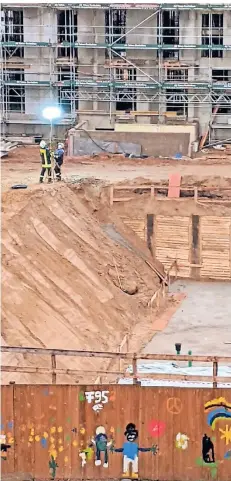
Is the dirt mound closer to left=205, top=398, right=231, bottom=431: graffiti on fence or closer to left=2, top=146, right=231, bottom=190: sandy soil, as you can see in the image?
left=2, top=146, right=231, bottom=190: sandy soil

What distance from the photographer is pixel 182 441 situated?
56.2 ft

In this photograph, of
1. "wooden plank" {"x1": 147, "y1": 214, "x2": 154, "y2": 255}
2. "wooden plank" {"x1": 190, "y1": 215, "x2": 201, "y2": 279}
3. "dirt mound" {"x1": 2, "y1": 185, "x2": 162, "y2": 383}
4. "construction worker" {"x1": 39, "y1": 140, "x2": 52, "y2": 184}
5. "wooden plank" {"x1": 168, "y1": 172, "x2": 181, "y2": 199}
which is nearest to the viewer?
"dirt mound" {"x1": 2, "y1": 185, "x2": 162, "y2": 383}

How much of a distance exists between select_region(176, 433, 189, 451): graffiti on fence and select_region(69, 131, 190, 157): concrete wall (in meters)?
24.4

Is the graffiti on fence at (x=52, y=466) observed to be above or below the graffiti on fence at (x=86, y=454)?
below

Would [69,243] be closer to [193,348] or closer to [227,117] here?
[193,348]

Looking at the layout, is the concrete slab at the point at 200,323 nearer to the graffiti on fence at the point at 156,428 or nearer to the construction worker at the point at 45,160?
the construction worker at the point at 45,160

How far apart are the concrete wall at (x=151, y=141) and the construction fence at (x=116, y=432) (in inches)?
→ 959

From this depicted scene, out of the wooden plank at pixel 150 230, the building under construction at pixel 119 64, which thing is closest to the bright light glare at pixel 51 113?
the building under construction at pixel 119 64

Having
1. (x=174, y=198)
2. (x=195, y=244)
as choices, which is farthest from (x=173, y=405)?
(x=174, y=198)

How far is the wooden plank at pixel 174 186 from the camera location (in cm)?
3450

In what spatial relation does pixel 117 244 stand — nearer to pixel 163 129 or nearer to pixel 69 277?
pixel 69 277

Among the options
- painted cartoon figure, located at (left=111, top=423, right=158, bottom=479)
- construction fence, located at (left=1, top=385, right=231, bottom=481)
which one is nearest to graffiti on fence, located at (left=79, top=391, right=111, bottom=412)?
construction fence, located at (left=1, top=385, right=231, bottom=481)

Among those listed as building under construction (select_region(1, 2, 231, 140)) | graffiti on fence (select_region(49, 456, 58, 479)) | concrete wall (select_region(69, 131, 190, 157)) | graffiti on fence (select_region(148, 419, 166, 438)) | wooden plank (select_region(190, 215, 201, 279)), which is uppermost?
building under construction (select_region(1, 2, 231, 140))

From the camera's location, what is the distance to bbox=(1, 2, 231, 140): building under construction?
43.5 meters
